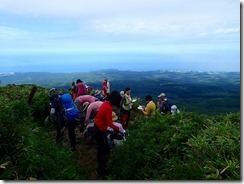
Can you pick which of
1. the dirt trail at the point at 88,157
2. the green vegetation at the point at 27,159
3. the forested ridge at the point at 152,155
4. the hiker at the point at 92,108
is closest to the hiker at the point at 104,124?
the forested ridge at the point at 152,155

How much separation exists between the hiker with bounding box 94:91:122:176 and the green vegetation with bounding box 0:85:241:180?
0.83ft

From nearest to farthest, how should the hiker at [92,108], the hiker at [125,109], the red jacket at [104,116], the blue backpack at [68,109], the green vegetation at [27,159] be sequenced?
1. the green vegetation at [27,159]
2. the red jacket at [104,116]
3. the blue backpack at [68,109]
4. the hiker at [92,108]
5. the hiker at [125,109]

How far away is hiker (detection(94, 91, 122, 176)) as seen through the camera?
811cm

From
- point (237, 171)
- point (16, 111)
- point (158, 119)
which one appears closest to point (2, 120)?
point (16, 111)

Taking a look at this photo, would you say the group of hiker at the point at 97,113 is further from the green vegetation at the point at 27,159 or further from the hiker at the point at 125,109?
the green vegetation at the point at 27,159

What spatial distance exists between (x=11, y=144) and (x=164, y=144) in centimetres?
379

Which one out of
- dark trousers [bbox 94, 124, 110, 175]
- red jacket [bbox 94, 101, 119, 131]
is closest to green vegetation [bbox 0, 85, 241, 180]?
dark trousers [bbox 94, 124, 110, 175]

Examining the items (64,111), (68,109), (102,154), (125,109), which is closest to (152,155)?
(102,154)

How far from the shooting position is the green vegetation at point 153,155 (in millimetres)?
6502

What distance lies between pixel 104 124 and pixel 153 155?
1.49m

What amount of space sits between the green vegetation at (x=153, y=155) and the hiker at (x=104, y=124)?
254 millimetres

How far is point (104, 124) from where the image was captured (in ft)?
27.1

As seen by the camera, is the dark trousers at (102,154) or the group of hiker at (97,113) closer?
the group of hiker at (97,113)

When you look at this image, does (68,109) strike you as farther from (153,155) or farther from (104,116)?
(153,155)
